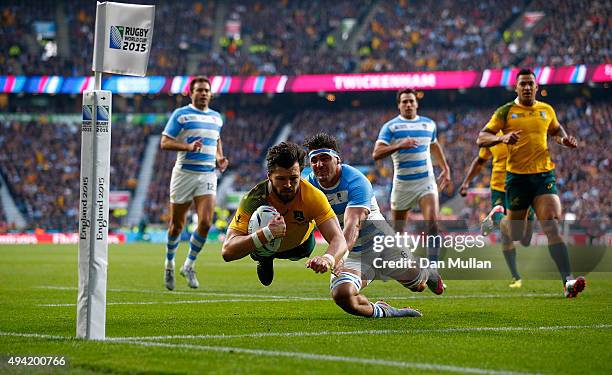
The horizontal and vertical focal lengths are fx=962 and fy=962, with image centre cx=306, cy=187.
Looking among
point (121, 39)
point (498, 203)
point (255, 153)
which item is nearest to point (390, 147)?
point (498, 203)

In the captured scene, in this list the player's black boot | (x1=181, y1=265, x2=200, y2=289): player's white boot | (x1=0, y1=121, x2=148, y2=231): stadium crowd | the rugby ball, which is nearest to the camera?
the rugby ball

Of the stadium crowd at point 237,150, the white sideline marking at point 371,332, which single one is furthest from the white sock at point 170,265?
the stadium crowd at point 237,150

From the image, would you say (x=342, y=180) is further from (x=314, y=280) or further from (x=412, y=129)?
(x=314, y=280)

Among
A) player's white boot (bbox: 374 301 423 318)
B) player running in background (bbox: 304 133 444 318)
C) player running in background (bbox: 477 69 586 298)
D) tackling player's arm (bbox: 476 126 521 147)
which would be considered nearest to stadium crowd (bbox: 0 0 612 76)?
player running in background (bbox: 477 69 586 298)

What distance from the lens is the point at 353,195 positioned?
27.0 ft

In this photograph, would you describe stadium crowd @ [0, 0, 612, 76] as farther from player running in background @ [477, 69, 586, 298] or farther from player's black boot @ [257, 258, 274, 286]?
player's black boot @ [257, 258, 274, 286]

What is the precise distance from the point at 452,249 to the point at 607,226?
19241 millimetres

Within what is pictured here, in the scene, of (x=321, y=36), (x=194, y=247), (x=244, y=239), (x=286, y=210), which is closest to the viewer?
(x=244, y=239)

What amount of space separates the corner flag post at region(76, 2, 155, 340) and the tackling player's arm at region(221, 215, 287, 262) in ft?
3.46

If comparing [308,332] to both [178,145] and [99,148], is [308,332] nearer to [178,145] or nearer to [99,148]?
[99,148]

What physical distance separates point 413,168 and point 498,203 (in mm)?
1961

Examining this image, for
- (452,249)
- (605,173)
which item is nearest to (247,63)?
(605,173)

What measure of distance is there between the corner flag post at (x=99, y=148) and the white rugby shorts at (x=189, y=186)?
6.27 meters

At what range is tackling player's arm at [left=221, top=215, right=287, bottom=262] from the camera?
22.2ft
